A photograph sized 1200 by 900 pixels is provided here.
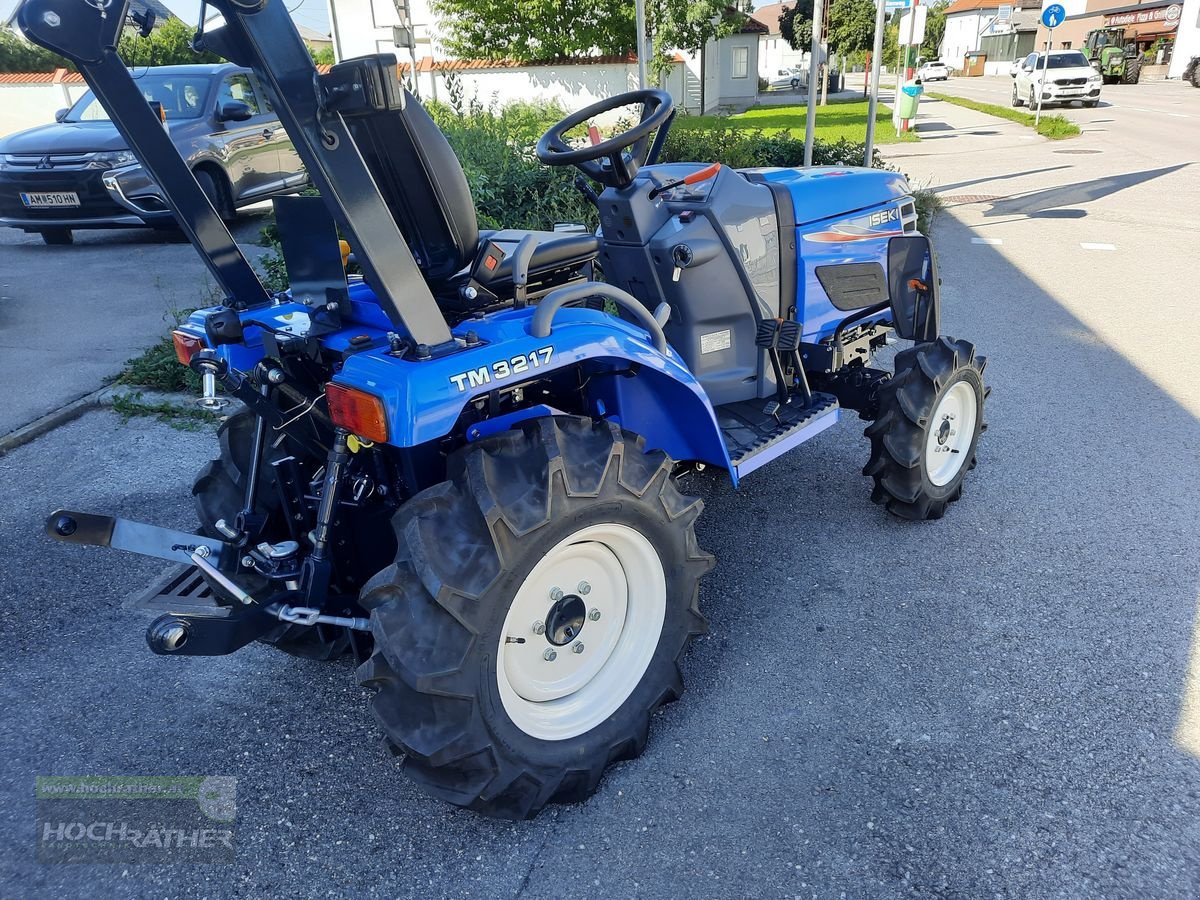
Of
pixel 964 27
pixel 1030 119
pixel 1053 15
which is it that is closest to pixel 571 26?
pixel 1053 15

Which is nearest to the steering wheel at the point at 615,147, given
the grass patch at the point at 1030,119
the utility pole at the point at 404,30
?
the utility pole at the point at 404,30

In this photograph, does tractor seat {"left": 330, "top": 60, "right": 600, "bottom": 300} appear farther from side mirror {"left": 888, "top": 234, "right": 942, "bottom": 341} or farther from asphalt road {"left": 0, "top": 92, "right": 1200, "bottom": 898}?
side mirror {"left": 888, "top": 234, "right": 942, "bottom": 341}

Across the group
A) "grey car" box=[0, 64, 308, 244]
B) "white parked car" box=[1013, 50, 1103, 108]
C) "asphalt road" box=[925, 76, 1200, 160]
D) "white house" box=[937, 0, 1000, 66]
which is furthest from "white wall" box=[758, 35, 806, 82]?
"grey car" box=[0, 64, 308, 244]

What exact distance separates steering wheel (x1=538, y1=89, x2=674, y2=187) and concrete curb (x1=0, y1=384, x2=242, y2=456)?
2.54 m

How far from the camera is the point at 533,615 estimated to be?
7.60ft

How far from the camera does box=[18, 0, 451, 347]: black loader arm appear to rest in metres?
1.72

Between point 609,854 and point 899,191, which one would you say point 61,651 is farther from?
point 899,191

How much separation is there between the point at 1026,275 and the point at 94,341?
7615mm

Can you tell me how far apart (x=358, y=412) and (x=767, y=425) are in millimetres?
1881

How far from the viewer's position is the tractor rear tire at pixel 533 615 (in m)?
1.99

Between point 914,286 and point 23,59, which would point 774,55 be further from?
point 914,286

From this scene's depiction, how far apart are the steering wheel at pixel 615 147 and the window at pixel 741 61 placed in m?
34.6

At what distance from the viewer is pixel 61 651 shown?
2.99 meters

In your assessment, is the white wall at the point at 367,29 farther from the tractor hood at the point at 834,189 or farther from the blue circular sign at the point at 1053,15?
the tractor hood at the point at 834,189
